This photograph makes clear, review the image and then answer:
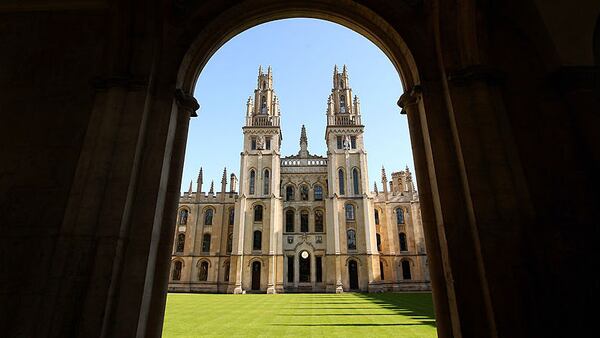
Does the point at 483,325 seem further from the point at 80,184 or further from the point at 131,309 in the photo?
the point at 80,184

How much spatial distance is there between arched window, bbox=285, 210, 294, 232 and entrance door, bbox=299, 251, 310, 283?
11.0ft

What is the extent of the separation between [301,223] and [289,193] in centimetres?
435

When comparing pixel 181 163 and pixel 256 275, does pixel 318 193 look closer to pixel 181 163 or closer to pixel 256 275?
pixel 256 275

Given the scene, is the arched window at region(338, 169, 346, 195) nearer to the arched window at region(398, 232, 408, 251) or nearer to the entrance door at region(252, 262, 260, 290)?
the arched window at region(398, 232, 408, 251)

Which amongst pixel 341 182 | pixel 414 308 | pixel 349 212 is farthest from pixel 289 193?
pixel 414 308

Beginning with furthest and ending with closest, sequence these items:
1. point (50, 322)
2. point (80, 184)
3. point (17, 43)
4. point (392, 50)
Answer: point (392, 50) < point (17, 43) < point (80, 184) < point (50, 322)

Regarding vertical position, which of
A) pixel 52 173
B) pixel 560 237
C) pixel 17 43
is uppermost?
pixel 17 43

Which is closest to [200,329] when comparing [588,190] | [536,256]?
[536,256]

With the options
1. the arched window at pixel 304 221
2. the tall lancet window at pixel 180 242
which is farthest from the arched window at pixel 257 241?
the tall lancet window at pixel 180 242

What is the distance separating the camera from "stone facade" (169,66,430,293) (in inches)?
1363

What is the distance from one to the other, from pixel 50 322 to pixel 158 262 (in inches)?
48.1

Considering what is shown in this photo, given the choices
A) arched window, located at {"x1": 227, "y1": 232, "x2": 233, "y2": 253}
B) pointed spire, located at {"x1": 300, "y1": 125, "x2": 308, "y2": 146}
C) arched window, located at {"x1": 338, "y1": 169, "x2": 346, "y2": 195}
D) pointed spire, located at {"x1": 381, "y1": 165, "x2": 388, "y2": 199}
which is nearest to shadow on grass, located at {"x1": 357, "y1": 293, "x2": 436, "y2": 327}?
arched window, located at {"x1": 338, "y1": 169, "x2": 346, "y2": 195}

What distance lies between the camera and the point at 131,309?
11.9 ft

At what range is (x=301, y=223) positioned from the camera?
37.5 m
